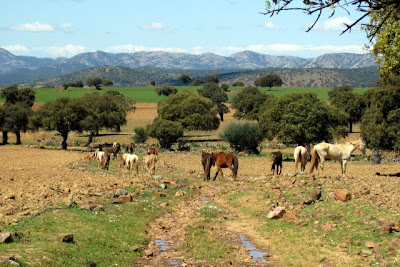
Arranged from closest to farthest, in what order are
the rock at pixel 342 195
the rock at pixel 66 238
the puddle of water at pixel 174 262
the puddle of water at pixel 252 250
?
the rock at pixel 66 238 → the puddle of water at pixel 174 262 → the puddle of water at pixel 252 250 → the rock at pixel 342 195

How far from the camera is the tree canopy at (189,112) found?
73500mm

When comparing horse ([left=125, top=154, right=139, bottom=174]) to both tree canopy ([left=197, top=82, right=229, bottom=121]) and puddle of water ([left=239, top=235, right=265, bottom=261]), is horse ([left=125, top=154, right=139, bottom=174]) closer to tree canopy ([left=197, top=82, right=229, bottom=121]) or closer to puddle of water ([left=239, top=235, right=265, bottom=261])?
puddle of water ([left=239, top=235, right=265, bottom=261])

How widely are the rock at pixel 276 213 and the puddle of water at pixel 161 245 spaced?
501 centimetres

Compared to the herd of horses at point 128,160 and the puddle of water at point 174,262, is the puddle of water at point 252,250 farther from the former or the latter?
the herd of horses at point 128,160

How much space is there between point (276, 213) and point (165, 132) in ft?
145

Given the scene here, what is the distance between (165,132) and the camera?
210ft

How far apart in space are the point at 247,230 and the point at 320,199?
439 centimetres

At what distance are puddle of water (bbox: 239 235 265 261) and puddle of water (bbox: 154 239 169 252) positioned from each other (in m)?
2.80

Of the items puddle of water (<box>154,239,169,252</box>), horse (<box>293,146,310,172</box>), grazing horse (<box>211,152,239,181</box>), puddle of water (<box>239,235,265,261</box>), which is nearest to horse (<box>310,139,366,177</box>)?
horse (<box>293,146,310,172</box>)

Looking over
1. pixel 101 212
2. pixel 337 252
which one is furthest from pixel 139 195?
pixel 337 252

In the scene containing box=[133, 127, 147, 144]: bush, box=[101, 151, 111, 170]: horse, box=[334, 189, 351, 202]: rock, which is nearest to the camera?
box=[334, 189, 351, 202]: rock

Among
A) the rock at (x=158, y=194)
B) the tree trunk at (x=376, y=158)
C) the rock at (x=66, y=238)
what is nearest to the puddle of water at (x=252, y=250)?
the rock at (x=66, y=238)

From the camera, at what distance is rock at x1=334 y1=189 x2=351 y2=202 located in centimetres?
2098

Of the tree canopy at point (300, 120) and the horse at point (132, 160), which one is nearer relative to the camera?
the horse at point (132, 160)
